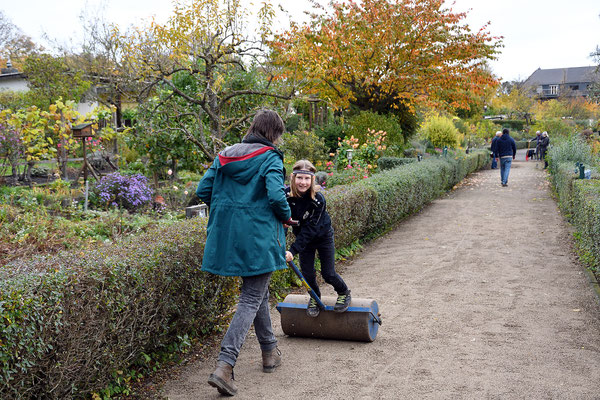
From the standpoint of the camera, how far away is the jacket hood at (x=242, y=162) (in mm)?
3555

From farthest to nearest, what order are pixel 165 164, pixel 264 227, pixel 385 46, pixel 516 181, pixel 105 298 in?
pixel 516 181
pixel 385 46
pixel 165 164
pixel 264 227
pixel 105 298

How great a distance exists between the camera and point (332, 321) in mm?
4516

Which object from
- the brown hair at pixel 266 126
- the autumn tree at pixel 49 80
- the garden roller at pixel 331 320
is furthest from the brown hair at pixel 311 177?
the autumn tree at pixel 49 80

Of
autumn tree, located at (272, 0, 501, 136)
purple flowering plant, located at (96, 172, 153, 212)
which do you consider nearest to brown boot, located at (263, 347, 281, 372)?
purple flowering plant, located at (96, 172, 153, 212)

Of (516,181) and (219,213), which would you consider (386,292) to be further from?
(516,181)

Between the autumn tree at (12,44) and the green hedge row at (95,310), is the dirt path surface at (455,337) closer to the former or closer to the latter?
the green hedge row at (95,310)

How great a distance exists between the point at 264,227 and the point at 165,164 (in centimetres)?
881

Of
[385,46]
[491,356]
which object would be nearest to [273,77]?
[491,356]

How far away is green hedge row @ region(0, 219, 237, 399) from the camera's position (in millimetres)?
2678

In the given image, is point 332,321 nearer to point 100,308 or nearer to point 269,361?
point 269,361

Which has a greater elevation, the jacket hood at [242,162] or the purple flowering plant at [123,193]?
the jacket hood at [242,162]

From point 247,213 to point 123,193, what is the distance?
6863 millimetres

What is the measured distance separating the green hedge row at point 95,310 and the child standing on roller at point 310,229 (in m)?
0.78

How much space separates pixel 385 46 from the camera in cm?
1717
